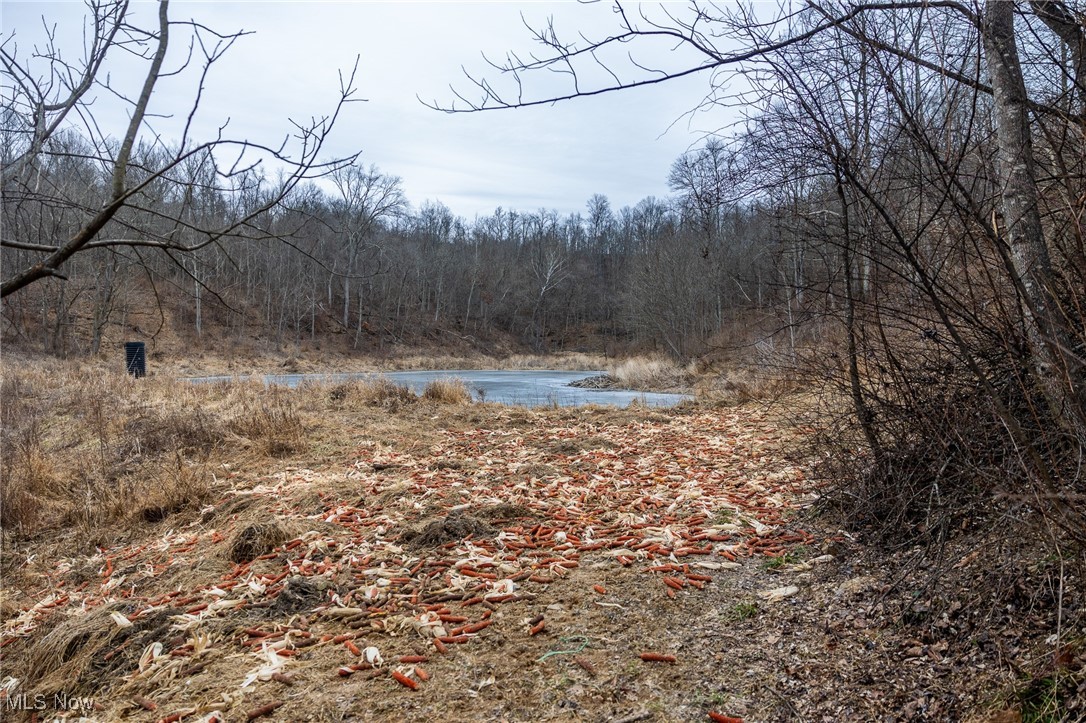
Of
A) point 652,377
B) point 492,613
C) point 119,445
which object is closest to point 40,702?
point 492,613

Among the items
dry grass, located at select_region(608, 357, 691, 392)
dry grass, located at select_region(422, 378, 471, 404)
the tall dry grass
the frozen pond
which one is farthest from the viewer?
dry grass, located at select_region(608, 357, 691, 392)

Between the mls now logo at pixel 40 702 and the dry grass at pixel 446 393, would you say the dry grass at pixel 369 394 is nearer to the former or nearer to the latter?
the dry grass at pixel 446 393

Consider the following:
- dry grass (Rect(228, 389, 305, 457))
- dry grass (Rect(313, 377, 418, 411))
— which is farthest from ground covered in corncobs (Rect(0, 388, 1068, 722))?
dry grass (Rect(313, 377, 418, 411))

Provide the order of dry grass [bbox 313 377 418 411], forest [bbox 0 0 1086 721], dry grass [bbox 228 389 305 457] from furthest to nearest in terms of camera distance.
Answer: dry grass [bbox 313 377 418 411] → dry grass [bbox 228 389 305 457] → forest [bbox 0 0 1086 721]

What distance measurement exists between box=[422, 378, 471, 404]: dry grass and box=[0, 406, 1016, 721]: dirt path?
7428mm

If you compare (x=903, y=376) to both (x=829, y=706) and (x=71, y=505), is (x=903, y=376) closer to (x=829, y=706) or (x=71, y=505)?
(x=829, y=706)

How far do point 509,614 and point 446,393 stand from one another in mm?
10541

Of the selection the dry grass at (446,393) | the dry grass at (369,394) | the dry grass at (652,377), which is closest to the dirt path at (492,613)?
the dry grass at (369,394)

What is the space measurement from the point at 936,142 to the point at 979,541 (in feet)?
5.57

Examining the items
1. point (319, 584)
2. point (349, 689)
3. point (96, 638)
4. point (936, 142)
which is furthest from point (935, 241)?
point (96, 638)

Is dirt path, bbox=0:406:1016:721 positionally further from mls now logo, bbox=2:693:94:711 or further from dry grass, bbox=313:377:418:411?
dry grass, bbox=313:377:418:411

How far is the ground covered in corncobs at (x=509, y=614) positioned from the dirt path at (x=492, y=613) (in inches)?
0.5

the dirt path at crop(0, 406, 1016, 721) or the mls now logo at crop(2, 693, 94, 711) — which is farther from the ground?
the dirt path at crop(0, 406, 1016, 721)

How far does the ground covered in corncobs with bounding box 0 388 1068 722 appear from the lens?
94.5 inches
